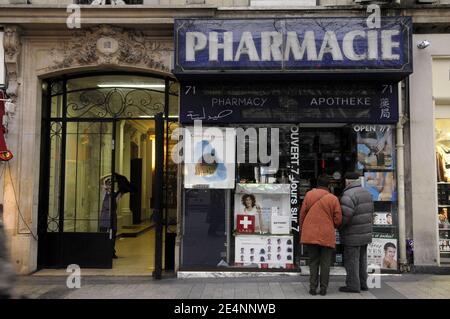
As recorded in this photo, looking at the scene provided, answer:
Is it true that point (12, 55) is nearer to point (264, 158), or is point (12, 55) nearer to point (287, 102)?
point (264, 158)

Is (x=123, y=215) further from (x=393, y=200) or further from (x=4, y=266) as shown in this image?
(x=4, y=266)

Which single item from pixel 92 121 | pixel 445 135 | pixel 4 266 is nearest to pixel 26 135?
pixel 92 121

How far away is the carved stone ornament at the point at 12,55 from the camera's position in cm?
829

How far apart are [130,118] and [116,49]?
141cm

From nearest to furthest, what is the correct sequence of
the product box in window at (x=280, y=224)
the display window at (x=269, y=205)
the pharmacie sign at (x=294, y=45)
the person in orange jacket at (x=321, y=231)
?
the person in orange jacket at (x=321, y=231)
the pharmacie sign at (x=294, y=45)
the display window at (x=269, y=205)
the product box in window at (x=280, y=224)

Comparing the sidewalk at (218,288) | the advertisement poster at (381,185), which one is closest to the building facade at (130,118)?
the advertisement poster at (381,185)

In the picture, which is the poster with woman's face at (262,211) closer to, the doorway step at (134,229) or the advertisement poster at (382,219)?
the advertisement poster at (382,219)

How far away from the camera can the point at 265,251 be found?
830 centimetres

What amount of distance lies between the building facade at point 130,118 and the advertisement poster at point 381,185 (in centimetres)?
13

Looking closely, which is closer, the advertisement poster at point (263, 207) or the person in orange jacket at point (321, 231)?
the person in orange jacket at point (321, 231)

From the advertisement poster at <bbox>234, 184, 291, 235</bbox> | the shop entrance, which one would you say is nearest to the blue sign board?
the shop entrance

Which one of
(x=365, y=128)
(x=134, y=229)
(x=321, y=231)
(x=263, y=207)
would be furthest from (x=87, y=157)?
(x=134, y=229)
